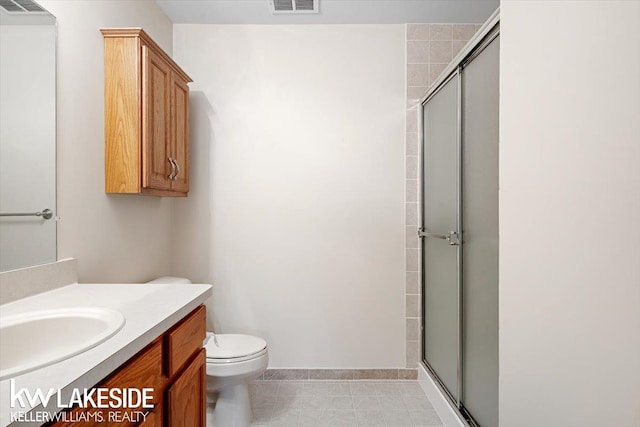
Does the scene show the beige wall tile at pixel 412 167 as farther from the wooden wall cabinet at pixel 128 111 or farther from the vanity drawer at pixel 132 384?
the vanity drawer at pixel 132 384

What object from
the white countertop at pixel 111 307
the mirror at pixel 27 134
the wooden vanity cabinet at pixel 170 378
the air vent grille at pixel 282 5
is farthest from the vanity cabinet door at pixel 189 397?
the air vent grille at pixel 282 5

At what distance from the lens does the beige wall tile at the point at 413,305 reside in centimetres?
251

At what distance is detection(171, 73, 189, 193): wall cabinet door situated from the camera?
2.07 m

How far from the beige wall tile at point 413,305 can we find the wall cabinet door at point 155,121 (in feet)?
5.67

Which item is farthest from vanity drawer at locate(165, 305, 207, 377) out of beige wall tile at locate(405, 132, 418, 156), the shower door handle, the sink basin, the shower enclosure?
beige wall tile at locate(405, 132, 418, 156)

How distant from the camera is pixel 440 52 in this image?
2504 mm

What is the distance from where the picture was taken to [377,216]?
2512mm

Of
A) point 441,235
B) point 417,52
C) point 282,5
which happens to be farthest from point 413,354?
point 282,5

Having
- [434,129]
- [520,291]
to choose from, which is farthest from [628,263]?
[434,129]

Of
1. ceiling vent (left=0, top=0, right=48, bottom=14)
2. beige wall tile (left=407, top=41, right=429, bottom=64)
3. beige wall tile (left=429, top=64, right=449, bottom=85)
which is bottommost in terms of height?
ceiling vent (left=0, top=0, right=48, bottom=14)

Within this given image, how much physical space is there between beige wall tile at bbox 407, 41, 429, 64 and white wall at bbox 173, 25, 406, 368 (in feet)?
0.17

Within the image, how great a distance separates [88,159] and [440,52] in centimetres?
225

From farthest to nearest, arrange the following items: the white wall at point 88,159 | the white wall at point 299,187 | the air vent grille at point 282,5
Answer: the white wall at point 299,187, the air vent grille at point 282,5, the white wall at point 88,159

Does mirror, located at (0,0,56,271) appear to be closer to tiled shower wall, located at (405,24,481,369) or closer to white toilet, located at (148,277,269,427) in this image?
white toilet, located at (148,277,269,427)
